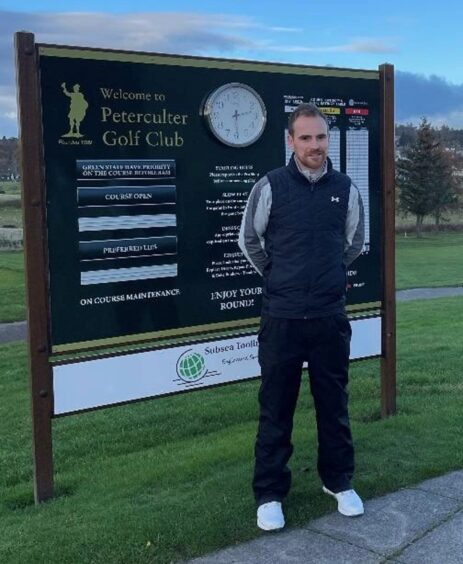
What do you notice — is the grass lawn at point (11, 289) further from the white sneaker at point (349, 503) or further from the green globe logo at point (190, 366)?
the white sneaker at point (349, 503)

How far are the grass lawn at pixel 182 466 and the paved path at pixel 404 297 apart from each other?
695cm

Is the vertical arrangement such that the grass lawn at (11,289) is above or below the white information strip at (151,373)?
below

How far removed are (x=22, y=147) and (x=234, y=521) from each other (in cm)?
231

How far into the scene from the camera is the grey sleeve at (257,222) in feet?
13.8

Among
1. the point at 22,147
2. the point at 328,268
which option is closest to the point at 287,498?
the point at 328,268

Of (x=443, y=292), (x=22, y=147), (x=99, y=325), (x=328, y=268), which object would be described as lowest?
(x=443, y=292)

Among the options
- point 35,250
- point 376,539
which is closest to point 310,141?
point 35,250

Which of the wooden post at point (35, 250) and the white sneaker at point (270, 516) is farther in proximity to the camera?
the wooden post at point (35, 250)

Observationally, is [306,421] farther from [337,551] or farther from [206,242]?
[337,551]

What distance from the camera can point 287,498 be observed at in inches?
176

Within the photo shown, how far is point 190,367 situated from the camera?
17.6ft

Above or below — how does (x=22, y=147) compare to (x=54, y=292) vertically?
above

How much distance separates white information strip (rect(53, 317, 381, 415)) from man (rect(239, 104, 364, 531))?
1.05m

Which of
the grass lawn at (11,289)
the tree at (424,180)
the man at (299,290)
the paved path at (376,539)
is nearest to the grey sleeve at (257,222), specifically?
the man at (299,290)
